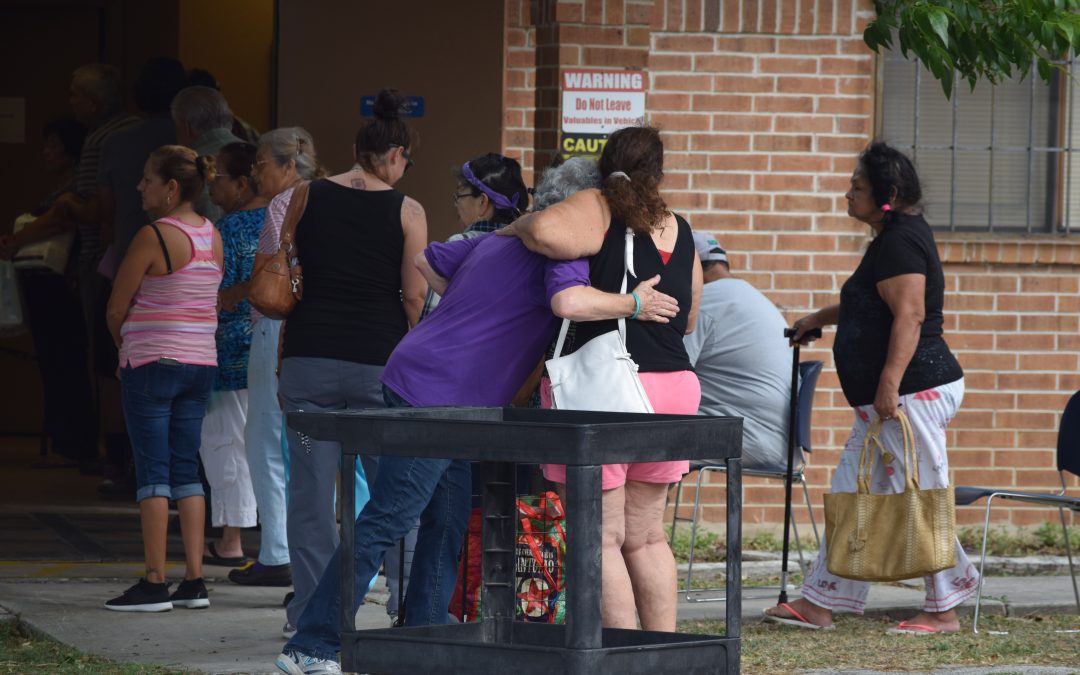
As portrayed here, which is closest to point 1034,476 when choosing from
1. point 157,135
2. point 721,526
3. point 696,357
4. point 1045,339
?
point 1045,339

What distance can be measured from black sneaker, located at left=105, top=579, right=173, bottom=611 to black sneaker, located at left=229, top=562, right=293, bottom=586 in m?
0.65

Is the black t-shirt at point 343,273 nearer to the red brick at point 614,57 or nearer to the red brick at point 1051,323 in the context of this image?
the red brick at point 614,57

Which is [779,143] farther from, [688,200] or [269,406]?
[269,406]

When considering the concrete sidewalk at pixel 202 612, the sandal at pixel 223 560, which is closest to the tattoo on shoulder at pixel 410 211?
the concrete sidewalk at pixel 202 612

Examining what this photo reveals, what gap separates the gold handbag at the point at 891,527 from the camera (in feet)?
22.5

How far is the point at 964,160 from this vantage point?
9125 millimetres

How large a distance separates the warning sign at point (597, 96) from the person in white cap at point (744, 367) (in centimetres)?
100

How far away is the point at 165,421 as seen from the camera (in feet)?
22.0

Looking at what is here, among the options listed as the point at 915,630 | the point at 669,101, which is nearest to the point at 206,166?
the point at 669,101

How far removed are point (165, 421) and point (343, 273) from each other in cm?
109

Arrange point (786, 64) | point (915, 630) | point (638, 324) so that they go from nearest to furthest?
point (638, 324) < point (915, 630) < point (786, 64)

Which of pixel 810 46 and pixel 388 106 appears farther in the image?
pixel 810 46

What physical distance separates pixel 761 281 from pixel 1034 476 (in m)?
1.76

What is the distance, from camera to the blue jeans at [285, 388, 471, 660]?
5305 millimetres
